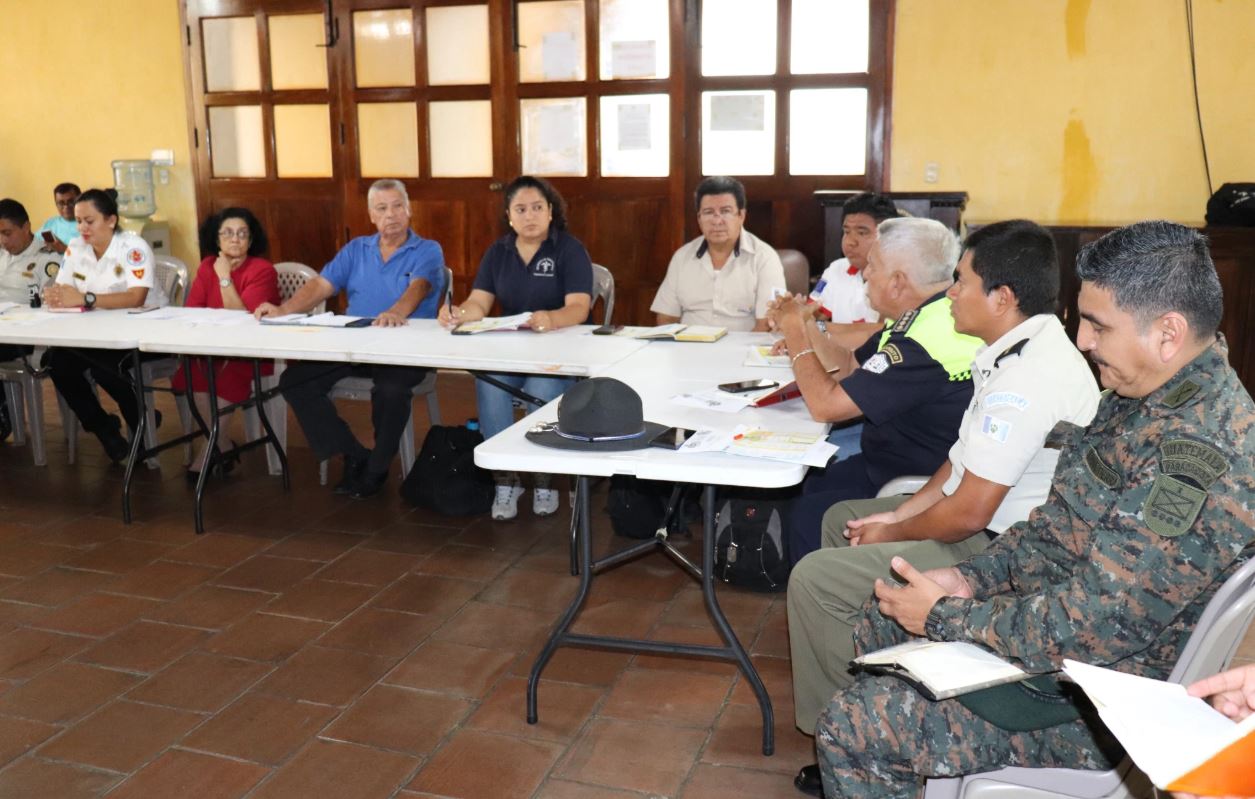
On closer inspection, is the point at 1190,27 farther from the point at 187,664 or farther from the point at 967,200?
the point at 187,664

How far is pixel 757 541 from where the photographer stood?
3367 millimetres

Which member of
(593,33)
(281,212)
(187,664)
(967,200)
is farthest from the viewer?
(281,212)

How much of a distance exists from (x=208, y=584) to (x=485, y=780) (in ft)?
4.99

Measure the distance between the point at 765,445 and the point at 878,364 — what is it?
385mm

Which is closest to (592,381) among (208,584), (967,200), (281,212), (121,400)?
(208,584)

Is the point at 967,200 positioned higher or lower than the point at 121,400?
higher

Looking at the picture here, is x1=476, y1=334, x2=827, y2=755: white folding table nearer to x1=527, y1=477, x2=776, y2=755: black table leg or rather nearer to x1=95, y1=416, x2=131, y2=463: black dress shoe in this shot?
x1=527, y1=477, x2=776, y2=755: black table leg

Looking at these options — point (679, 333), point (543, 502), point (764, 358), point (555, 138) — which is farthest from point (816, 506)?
point (555, 138)

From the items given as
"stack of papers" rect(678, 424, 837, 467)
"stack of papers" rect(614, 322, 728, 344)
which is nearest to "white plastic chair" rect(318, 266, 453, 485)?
"stack of papers" rect(614, 322, 728, 344)

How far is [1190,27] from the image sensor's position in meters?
5.12

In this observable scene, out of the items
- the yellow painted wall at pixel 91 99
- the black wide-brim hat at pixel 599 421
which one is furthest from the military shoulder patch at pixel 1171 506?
the yellow painted wall at pixel 91 99

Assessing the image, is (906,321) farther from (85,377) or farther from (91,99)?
(91,99)

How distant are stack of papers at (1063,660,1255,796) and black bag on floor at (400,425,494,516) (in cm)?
295

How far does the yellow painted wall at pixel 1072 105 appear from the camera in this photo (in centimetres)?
515
